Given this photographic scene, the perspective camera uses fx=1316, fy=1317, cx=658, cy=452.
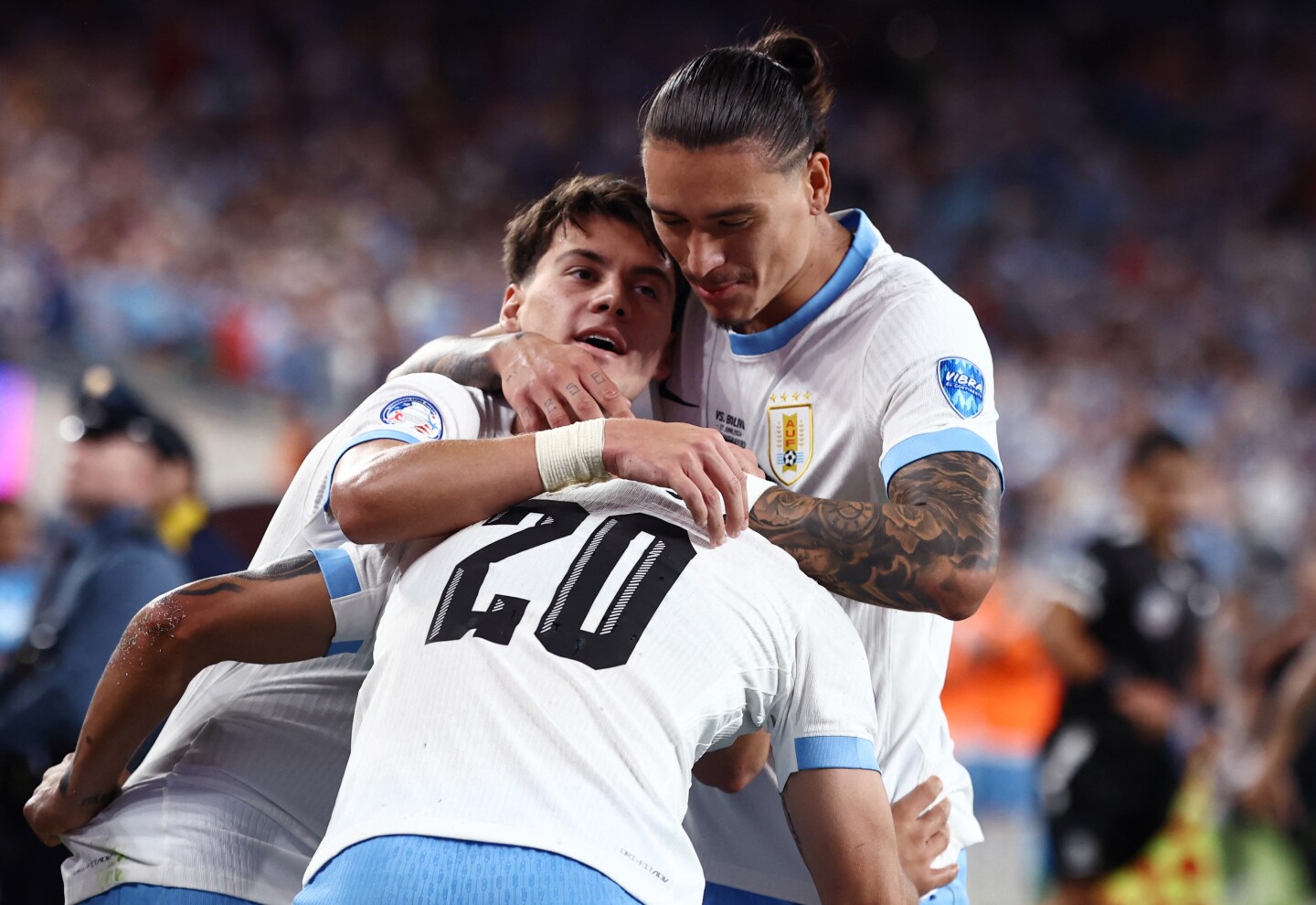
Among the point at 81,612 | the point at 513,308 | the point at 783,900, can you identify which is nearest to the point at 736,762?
the point at 783,900

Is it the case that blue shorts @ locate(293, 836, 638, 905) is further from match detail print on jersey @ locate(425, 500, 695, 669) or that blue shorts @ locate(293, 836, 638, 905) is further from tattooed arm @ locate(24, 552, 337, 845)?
tattooed arm @ locate(24, 552, 337, 845)

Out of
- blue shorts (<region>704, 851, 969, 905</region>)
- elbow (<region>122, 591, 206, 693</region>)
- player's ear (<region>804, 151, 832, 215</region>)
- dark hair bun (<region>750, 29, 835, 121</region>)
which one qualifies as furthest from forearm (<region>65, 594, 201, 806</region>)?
dark hair bun (<region>750, 29, 835, 121</region>)

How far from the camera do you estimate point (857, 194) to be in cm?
1816

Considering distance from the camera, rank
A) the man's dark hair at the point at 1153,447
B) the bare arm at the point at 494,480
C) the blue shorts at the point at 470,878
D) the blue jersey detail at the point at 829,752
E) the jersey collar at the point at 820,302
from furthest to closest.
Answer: the man's dark hair at the point at 1153,447
the jersey collar at the point at 820,302
the bare arm at the point at 494,480
the blue jersey detail at the point at 829,752
the blue shorts at the point at 470,878

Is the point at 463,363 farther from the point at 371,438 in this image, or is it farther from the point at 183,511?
the point at 183,511

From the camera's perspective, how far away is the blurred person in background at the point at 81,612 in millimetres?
4449

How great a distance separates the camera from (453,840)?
5.62 ft

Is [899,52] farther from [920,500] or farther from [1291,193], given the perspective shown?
[920,500]

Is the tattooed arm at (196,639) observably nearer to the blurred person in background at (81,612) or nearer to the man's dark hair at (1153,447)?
the blurred person in background at (81,612)

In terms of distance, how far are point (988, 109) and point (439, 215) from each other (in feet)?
27.7

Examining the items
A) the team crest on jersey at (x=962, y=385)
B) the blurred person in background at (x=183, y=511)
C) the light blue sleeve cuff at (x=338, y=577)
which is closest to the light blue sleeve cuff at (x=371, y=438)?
the light blue sleeve cuff at (x=338, y=577)

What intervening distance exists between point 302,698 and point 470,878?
0.78 m

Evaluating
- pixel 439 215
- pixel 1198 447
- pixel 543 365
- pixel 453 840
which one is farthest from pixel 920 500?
pixel 439 215

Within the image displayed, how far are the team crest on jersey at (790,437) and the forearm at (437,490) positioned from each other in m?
0.84
